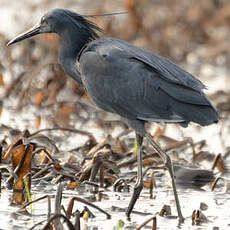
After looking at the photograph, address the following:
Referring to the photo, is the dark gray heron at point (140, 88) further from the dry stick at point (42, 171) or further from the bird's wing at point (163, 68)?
the dry stick at point (42, 171)

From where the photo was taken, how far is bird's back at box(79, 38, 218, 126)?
518cm

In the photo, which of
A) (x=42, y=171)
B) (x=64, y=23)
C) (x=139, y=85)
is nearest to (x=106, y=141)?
(x=42, y=171)

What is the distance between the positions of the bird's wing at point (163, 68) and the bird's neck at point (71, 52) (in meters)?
0.39

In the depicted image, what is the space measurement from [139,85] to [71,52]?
0.69 metres

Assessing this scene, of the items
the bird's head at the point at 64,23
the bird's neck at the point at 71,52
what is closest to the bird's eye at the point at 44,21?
the bird's head at the point at 64,23

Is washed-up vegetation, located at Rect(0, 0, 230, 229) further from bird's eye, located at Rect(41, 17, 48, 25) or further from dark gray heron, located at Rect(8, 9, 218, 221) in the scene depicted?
bird's eye, located at Rect(41, 17, 48, 25)

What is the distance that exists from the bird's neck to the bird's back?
0.30 m

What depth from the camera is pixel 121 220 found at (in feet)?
15.9

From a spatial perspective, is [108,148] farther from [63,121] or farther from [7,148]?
[63,121]

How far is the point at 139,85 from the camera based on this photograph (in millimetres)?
5234

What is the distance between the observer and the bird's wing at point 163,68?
5.19m

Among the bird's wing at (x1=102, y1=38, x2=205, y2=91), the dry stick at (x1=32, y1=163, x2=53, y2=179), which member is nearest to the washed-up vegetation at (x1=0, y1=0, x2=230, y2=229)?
the dry stick at (x1=32, y1=163, x2=53, y2=179)

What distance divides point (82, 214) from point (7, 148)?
150 cm

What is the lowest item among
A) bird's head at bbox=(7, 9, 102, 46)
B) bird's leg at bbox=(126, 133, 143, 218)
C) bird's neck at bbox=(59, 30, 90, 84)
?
bird's leg at bbox=(126, 133, 143, 218)
